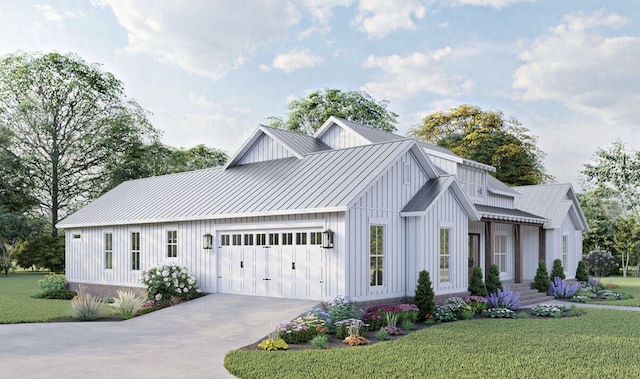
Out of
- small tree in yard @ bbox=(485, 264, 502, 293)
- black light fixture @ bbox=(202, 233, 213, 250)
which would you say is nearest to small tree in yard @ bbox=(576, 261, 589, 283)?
small tree in yard @ bbox=(485, 264, 502, 293)

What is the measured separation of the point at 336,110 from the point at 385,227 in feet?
103

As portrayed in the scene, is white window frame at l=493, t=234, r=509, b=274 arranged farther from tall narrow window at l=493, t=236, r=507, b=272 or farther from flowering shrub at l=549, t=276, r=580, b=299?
flowering shrub at l=549, t=276, r=580, b=299

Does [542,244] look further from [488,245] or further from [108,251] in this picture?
[108,251]

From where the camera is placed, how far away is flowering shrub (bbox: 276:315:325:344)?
1182 cm

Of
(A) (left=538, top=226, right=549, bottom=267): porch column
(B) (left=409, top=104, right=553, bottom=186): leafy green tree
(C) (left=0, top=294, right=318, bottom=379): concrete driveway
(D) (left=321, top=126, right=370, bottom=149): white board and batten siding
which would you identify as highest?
(B) (left=409, top=104, right=553, bottom=186): leafy green tree

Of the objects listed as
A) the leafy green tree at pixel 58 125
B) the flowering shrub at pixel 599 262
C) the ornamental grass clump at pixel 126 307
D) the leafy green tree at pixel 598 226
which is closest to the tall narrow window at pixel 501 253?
the ornamental grass clump at pixel 126 307

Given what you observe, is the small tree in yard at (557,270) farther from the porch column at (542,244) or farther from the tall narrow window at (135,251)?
the tall narrow window at (135,251)

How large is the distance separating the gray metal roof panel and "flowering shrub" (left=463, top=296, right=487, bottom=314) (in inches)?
185

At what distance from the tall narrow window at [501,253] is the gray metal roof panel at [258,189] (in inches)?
367

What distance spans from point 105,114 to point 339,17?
2580cm

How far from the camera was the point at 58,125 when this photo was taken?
4106cm

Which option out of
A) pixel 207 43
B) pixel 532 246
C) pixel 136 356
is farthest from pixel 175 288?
pixel 532 246

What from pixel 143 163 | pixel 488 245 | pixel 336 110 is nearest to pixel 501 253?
pixel 488 245

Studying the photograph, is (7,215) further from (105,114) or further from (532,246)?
(532,246)
